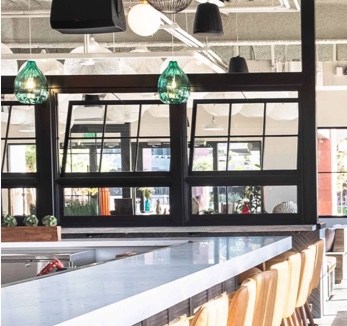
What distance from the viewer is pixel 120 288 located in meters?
3.45

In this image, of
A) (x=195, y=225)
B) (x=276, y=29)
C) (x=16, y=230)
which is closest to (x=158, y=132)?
(x=195, y=225)

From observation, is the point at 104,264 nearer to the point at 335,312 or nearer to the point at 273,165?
the point at 273,165

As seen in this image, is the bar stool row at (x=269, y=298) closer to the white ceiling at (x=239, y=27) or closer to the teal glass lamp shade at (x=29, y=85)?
the teal glass lamp shade at (x=29, y=85)

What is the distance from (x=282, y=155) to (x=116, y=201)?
167cm

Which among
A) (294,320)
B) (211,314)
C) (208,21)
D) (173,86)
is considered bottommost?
(294,320)

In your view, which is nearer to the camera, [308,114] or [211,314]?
[211,314]

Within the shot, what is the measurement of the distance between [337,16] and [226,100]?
2923 mm

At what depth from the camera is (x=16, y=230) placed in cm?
755

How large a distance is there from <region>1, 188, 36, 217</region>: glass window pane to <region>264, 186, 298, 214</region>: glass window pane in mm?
2272

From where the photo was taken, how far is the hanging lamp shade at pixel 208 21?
887cm

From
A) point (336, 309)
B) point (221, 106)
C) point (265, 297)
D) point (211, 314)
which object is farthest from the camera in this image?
point (336, 309)

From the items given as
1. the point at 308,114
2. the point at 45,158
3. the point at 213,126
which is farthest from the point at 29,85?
the point at 308,114

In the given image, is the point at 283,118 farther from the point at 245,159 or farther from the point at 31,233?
the point at 31,233

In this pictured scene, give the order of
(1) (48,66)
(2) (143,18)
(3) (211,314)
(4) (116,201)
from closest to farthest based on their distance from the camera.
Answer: (3) (211,314)
(2) (143,18)
(4) (116,201)
(1) (48,66)
